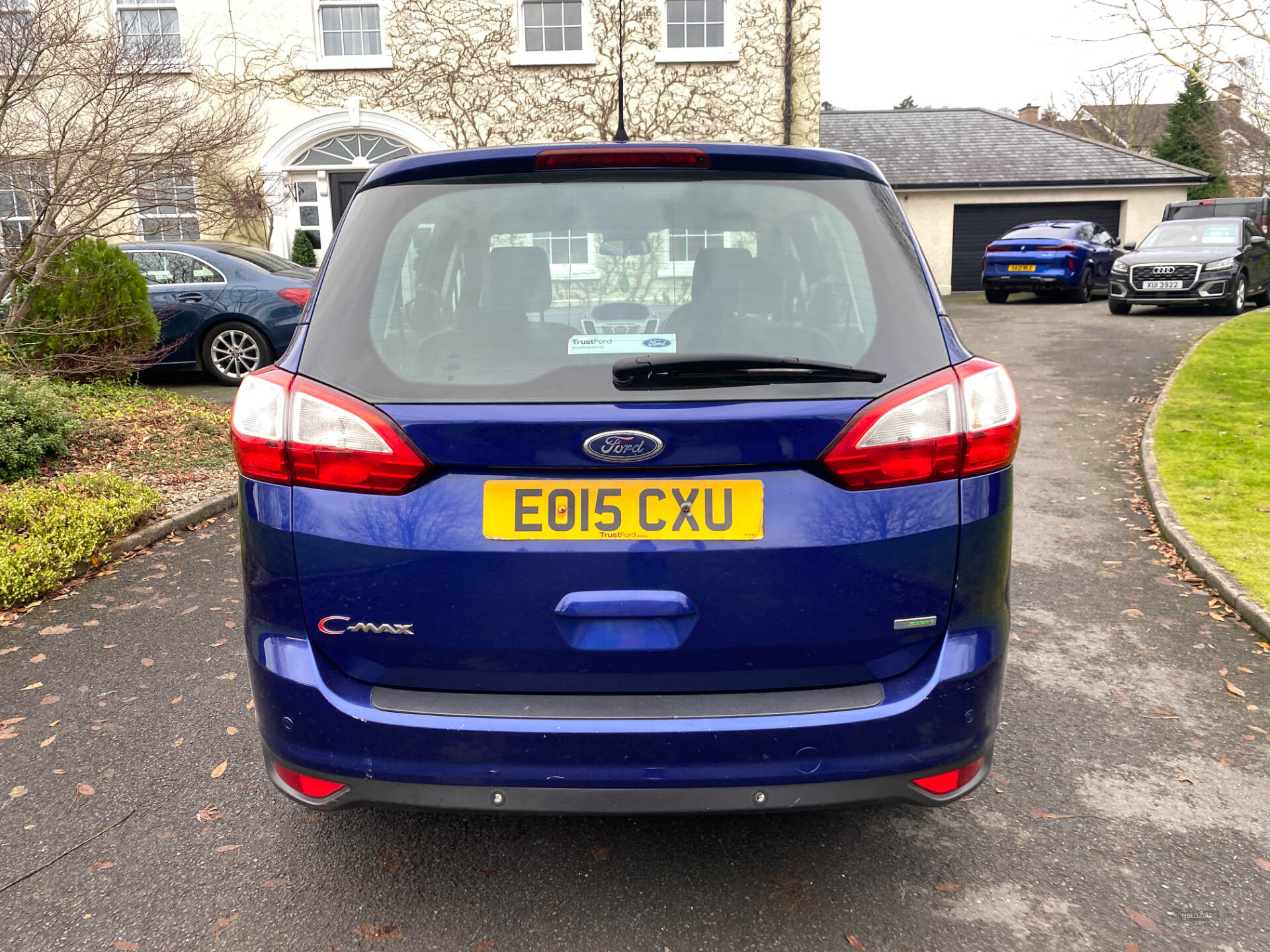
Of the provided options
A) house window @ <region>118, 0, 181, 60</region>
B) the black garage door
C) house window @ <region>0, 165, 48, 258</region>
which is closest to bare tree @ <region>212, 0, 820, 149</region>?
Result: house window @ <region>118, 0, 181, 60</region>

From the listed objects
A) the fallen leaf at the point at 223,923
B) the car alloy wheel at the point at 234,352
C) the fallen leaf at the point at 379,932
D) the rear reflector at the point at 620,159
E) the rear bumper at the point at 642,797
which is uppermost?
the rear reflector at the point at 620,159

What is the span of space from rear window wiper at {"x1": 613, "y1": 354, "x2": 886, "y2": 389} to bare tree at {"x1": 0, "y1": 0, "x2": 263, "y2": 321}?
7617mm

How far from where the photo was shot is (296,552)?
7.14ft

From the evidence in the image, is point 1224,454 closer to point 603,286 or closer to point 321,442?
point 603,286

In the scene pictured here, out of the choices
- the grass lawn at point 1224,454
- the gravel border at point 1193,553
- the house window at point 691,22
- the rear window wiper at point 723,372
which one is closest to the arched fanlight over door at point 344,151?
the house window at point 691,22

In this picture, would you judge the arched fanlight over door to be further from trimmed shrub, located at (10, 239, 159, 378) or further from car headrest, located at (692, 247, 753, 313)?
car headrest, located at (692, 247, 753, 313)

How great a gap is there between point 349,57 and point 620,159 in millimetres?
18168

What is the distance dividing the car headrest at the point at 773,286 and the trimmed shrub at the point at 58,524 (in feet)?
14.0

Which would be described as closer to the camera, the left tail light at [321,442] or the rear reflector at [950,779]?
Result: the left tail light at [321,442]

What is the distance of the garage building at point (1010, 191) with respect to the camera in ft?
88.6

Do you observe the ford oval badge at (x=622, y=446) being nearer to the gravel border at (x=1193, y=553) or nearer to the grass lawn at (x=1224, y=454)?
the gravel border at (x=1193, y=553)

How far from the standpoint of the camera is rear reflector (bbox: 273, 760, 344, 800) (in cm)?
225

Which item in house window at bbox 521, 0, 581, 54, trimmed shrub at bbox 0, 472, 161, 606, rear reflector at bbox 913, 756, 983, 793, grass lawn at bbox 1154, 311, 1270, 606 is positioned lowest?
grass lawn at bbox 1154, 311, 1270, 606

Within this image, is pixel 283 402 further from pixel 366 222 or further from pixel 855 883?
pixel 855 883
